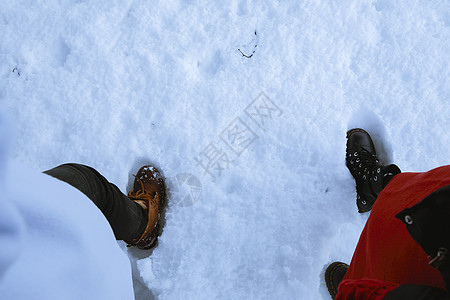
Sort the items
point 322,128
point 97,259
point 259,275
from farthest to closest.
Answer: point 322,128 → point 259,275 → point 97,259

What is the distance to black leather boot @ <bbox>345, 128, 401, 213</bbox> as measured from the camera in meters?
1.13

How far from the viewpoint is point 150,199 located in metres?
1.22

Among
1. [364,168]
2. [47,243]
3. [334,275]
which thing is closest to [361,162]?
[364,168]

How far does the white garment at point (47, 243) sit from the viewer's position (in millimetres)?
395

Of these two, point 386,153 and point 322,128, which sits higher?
point 386,153

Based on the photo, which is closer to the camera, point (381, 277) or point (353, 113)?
point (381, 277)

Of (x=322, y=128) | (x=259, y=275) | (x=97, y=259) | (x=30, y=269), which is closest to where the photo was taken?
(x=30, y=269)

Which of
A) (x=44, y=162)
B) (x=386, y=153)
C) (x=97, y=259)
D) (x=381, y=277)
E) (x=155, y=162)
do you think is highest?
(x=386, y=153)

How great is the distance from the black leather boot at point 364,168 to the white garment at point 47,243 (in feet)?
3.14

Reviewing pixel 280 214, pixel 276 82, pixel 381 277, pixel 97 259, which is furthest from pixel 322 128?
pixel 97 259

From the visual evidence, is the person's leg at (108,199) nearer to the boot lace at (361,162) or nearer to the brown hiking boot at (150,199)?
the brown hiking boot at (150,199)

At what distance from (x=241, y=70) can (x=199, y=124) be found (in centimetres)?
32

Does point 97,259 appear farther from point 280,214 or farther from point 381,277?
point 280,214

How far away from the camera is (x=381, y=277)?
63 cm
